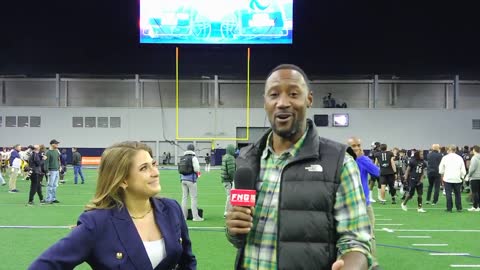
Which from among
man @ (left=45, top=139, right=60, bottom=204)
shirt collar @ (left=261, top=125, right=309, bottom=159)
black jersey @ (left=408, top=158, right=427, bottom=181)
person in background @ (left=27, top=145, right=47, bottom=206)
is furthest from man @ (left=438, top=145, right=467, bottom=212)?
shirt collar @ (left=261, top=125, right=309, bottom=159)

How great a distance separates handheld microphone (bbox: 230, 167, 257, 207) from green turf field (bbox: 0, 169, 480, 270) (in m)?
5.59

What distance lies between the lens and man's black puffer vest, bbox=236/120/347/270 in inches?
88.0

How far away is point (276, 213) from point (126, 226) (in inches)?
33.0

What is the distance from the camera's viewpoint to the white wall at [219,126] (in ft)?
147

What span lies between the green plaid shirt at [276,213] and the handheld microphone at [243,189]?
7cm

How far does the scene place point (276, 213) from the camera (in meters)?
2.37

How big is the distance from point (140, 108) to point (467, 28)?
28.3 meters

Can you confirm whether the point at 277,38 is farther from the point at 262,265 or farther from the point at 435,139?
the point at 262,265

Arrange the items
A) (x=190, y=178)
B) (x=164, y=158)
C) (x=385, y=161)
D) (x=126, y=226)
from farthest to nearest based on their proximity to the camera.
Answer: (x=164, y=158) < (x=385, y=161) < (x=190, y=178) < (x=126, y=226)

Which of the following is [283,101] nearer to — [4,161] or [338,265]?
[338,265]

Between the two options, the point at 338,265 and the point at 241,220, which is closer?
the point at 338,265

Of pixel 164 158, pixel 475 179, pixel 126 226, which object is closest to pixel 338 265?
pixel 126 226

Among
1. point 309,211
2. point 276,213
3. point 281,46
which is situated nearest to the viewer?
point 309,211

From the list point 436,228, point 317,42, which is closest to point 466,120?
point 317,42
